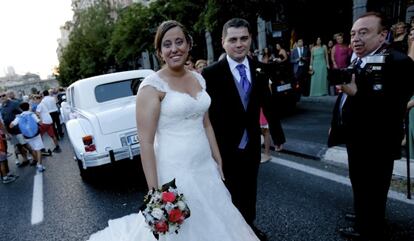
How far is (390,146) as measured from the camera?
264cm

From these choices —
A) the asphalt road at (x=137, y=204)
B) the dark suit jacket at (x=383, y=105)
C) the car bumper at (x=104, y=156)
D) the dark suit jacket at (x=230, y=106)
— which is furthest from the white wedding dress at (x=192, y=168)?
the car bumper at (x=104, y=156)

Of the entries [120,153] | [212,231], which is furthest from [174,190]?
[120,153]

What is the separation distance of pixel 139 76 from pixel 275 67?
3.58 metres

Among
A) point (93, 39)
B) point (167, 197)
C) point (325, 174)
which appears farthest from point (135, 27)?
point (167, 197)

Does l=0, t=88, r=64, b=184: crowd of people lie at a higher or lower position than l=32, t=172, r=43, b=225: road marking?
higher

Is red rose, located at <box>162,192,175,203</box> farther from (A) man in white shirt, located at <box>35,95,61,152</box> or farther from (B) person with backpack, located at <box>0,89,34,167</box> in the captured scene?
(A) man in white shirt, located at <box>35,95,61,152</box>

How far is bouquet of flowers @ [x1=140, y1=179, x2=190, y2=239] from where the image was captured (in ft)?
6.36

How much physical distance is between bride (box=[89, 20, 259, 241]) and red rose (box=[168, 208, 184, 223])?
29 cm

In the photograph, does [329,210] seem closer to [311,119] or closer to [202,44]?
[311,119]

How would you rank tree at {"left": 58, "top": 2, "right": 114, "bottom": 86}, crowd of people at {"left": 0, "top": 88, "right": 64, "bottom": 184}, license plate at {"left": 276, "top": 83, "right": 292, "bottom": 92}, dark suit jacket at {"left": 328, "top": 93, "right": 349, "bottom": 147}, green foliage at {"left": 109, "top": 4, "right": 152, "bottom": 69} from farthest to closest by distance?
tree at {"left": 58, "top": 2, "right": 114, "bottom": 86}, green foliage at {"left": 109, "top": 4, "right": 152, "bottom": 69}, license plate at {"left": 276, "top": 83, "right": 292, "bottom": 92}, crowd of people at {"left": 0, "top": 88, "right": 64, "bottom": 184}, dark suit jacket at {"left": 328, "top": 93, "right": 349, "bottom": 147}

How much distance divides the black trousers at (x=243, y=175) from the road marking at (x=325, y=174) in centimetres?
179

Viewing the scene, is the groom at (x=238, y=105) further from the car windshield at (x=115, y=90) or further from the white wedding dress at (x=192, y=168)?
the car windshield at (x=115, y=90)

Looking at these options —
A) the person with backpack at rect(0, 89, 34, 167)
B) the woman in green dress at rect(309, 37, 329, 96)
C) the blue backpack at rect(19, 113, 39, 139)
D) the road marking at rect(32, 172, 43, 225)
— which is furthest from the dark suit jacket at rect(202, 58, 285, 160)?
the woman in green dress at rect(309, 37, 329, 96)

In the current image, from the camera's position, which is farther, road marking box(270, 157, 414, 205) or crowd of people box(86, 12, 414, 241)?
road marking box(270, 157, 414, 205)
